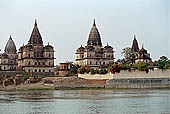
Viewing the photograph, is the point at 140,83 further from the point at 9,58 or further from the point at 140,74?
the point at 9,58

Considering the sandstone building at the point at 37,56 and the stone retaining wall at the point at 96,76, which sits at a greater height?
the sandstone building at the point at 37,56

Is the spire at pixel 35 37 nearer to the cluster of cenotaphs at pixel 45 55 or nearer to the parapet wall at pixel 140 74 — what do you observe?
the cluster of cenotaphs at pixel 45 55

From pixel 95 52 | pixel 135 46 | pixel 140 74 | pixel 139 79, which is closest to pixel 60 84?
pixel 139 79

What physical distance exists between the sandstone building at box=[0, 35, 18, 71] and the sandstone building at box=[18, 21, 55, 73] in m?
8.40

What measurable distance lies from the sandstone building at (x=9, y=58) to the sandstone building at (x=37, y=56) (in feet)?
27.6

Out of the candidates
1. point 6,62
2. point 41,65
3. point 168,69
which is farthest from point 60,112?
point 6,62

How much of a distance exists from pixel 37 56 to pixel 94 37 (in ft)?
37.2

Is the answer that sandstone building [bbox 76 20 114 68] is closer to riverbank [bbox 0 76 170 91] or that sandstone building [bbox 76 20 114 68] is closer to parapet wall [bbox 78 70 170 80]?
riverbank [bbox 0 76 170 91]

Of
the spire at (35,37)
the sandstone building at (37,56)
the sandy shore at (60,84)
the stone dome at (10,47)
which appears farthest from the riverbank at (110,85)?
the stone dome at (10,47)

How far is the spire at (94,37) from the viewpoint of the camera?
7061 centimetres

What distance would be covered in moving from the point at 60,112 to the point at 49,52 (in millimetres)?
45453

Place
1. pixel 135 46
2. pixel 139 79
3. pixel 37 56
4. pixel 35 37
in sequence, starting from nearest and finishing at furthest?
pixel 139 79 → pixel 37 56 → pixel 35 37 → pixel 135 46

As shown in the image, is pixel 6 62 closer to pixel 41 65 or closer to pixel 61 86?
pixel 41 65

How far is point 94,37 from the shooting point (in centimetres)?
7062
